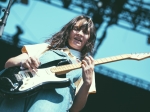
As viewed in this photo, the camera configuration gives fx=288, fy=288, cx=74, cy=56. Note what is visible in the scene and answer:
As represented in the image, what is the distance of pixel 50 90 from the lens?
1502 mm

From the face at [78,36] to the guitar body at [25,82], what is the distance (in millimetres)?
301

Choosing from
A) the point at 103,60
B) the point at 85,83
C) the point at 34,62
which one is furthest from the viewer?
the point at 103,60

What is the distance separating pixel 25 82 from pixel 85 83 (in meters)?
0.34

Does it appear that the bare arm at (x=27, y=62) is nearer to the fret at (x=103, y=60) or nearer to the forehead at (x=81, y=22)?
the fret at (x=103, y=60)

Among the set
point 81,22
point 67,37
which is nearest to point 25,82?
point 67,37

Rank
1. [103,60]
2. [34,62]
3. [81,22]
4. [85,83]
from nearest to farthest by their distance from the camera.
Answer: [34,62], [85,83], [103,60], [81,22]

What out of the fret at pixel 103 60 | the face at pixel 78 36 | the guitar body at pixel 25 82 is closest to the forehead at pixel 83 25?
the face at pixel 78 36

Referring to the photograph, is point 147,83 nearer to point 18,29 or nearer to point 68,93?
point 18,29

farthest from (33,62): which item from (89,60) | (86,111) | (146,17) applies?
(86,111)

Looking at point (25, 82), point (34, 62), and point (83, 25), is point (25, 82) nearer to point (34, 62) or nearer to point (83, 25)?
point (34, 62)

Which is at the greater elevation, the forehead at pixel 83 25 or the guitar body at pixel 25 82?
the forehead at pixel 83 25

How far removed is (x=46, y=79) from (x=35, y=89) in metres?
0.10

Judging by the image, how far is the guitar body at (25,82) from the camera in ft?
4.70

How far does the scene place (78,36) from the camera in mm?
1811
